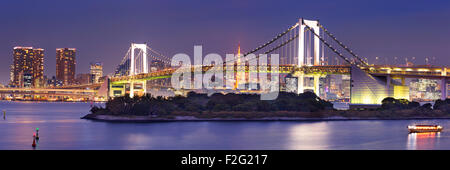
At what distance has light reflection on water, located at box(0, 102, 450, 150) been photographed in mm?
26234

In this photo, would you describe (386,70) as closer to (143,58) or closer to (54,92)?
(143,58)

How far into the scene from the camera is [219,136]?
30.1 meters

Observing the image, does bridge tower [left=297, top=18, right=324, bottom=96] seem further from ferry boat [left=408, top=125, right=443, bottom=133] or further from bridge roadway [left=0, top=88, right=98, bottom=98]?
bridge roadway [left=0, top=88, right=98, bottom=98]

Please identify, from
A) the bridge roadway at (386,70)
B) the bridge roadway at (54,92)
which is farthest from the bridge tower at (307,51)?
the bridge roadway at (54,92)

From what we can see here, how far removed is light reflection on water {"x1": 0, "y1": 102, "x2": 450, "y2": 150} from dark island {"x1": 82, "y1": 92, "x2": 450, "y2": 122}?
2.62m

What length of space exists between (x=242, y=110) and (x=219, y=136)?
12588 millimetres

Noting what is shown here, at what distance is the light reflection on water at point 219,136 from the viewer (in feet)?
86.1

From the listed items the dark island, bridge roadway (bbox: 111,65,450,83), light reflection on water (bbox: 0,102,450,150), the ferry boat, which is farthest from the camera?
bridge roadway (bbox: 111,65,450,83)

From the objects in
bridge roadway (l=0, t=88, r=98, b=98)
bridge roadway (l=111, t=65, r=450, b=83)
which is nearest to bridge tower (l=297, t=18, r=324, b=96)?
bridge roadway (l=111, t=65, r=450, b=83)

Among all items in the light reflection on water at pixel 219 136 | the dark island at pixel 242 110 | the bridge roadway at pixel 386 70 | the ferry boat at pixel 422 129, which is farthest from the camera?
the bridge roadway at pixel 386 70

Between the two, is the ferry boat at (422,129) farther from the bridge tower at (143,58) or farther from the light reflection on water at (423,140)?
the bridge tower at (143,58)

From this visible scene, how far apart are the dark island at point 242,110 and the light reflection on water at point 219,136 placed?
2616 millimetres

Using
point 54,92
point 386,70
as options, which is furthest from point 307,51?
point 54,92
